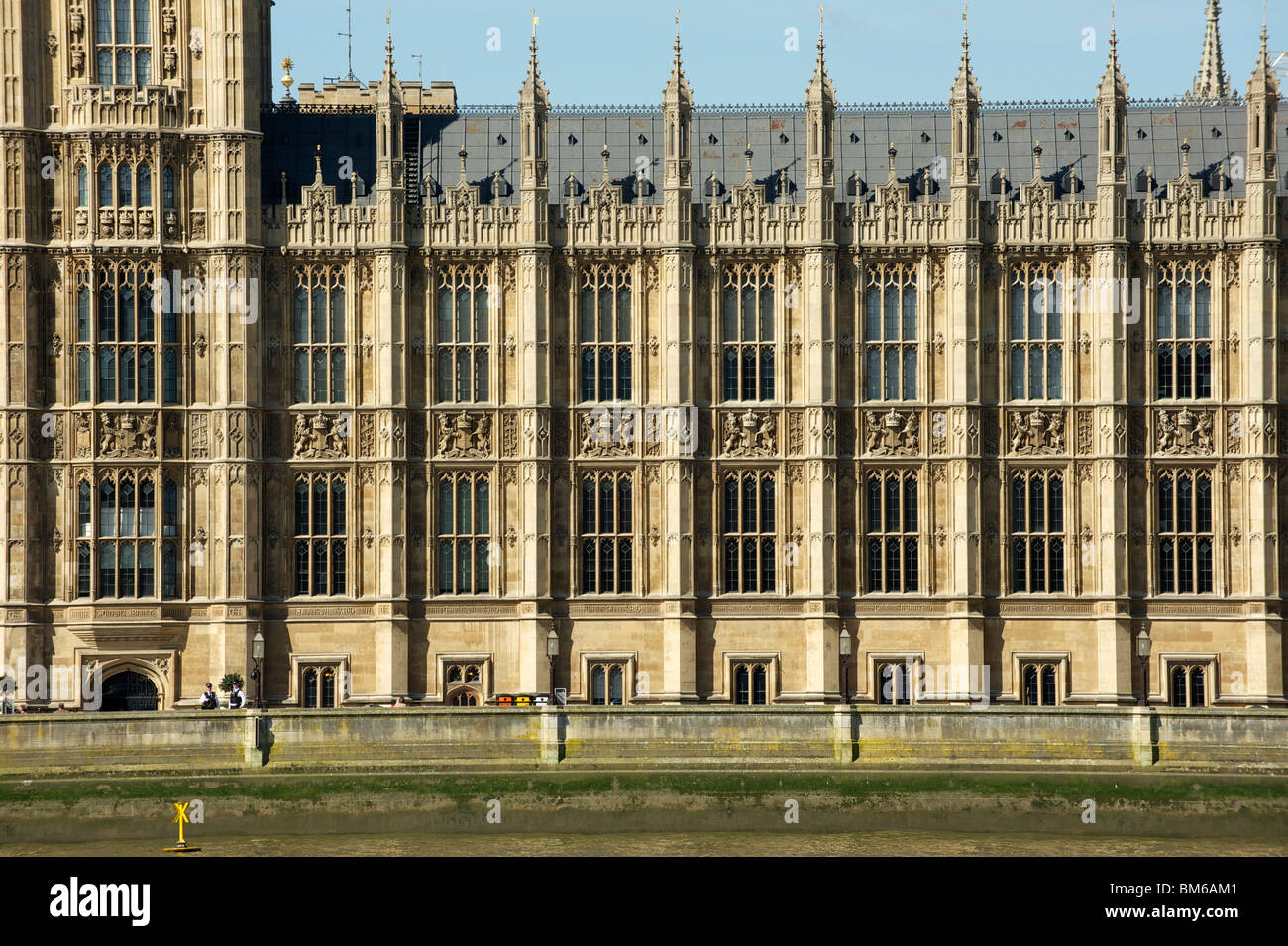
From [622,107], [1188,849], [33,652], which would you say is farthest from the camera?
[622,107]

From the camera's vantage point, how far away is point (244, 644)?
2729 inches

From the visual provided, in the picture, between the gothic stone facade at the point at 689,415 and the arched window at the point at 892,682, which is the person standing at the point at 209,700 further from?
the arched window at the point at 892,682

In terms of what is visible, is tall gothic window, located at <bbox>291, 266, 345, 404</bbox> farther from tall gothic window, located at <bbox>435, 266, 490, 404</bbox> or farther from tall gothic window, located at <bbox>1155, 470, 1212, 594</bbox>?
tall gothic window, located at <bbox>1155, 470, 1212, 594</bbox>

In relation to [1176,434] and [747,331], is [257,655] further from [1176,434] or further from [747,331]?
[1176,434]

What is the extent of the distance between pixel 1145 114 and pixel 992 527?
14403 mm

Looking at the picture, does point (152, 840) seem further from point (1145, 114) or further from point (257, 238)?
point (1145, 114)

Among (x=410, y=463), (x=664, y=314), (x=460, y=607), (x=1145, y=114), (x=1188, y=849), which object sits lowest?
(x=1188, y=849)

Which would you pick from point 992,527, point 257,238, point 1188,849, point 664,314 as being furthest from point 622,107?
point 1188,849

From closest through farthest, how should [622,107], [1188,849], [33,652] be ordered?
[1188,849]
[33,652]
[622,107]

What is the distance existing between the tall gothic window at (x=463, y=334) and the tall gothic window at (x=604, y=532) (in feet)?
14.5

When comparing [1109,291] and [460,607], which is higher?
[1109,291]

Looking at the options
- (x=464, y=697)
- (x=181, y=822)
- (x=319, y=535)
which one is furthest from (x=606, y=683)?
(x=181, y=822)

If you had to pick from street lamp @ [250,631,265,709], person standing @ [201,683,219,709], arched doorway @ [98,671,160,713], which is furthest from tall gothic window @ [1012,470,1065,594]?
arched doorway @ [98,671,160,713]

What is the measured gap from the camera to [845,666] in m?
66.6
